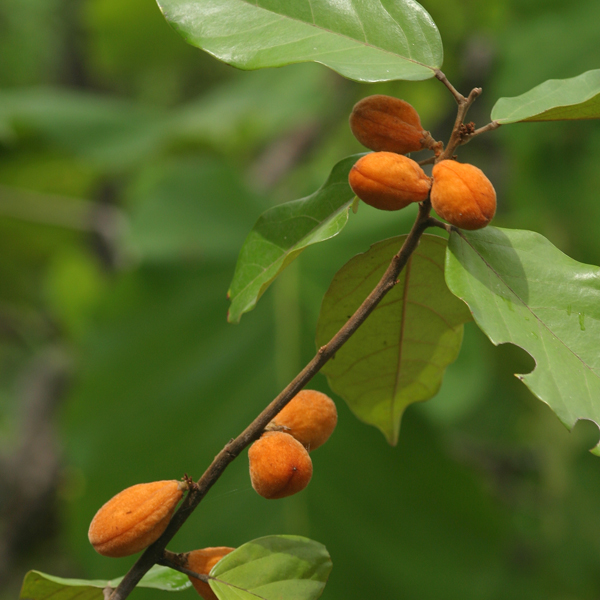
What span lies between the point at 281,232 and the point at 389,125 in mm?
115

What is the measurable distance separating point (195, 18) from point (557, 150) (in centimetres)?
144

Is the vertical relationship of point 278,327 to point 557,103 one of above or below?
below

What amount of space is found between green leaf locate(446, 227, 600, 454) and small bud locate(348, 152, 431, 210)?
47 mm

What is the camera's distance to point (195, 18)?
0.47 metres

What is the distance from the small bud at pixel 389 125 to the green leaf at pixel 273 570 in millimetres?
283

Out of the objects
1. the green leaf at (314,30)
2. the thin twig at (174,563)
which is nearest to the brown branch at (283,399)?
the thin twig at (174,563)

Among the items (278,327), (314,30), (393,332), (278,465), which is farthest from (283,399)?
(278,327)

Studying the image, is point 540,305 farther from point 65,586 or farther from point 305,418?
point 65,586

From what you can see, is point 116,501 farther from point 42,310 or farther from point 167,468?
point 42,310

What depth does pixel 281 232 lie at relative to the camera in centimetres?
51

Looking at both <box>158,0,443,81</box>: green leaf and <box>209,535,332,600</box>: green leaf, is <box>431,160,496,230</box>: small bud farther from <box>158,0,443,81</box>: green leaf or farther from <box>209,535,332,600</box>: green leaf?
<box>209,535,332,600</box>: green leaf

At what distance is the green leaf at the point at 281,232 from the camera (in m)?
0.49

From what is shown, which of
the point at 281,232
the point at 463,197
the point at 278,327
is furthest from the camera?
the point at 278,327

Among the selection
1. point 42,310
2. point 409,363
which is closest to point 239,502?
point 409,363
